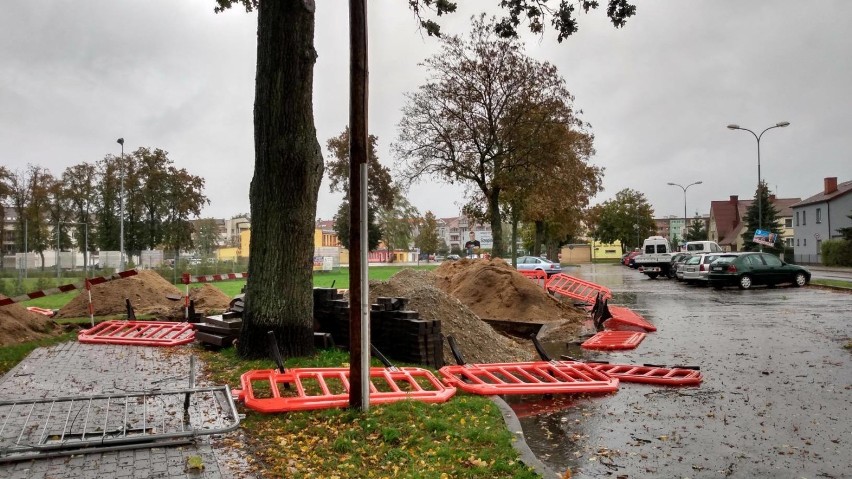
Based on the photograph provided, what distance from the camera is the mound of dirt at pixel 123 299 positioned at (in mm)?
18156

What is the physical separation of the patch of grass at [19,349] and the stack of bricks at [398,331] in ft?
15.3

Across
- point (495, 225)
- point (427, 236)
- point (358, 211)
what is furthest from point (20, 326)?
point (427, 236)

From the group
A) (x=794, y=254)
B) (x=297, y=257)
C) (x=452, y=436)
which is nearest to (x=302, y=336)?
(x=297, y=257)

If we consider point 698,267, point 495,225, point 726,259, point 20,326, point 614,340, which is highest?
point 495,225

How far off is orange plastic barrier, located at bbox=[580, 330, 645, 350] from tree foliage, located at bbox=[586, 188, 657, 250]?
75.7 metres

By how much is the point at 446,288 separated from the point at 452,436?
16288 millimetres

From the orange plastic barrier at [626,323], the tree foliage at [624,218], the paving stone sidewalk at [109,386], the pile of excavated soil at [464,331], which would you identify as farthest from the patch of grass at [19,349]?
the tree foliage at [624,218]

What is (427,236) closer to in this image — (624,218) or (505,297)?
(624,218)

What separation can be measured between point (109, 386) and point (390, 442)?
428 centimetres

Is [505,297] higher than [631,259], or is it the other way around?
[631,259]

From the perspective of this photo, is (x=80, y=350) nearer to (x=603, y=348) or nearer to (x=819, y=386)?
(x=603, y=348)

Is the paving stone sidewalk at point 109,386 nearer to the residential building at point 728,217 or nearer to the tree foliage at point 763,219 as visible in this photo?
the tree foliage at point 763,219

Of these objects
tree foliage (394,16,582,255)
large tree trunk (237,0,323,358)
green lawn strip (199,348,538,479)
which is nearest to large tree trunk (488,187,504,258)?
tree foliage (394,16,582,255)

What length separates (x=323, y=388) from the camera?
6.80 m
